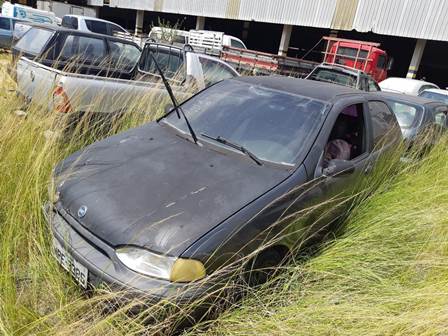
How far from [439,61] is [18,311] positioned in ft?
99.9

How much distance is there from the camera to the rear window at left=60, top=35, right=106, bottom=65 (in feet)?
20.5

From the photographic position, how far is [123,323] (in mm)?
2152

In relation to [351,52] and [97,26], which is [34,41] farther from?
[351,52]

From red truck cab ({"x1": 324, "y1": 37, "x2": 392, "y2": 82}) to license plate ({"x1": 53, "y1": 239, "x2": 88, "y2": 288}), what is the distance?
15743 mm

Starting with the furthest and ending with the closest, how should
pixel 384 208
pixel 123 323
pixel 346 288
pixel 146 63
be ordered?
pixel 146 63 → pixel 384 208 → pixel 346 288 → pixel 123 323

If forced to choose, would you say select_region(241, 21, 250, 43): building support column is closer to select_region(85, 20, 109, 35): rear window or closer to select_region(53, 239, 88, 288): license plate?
select_region(85, 20, 109, 35): rear window

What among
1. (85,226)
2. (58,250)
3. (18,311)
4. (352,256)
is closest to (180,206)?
(85,226)

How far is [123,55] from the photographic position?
275 inches

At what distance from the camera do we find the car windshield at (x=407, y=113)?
6.55 m

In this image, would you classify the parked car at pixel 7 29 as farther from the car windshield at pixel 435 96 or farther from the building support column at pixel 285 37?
the car windshield at pixel 435 96

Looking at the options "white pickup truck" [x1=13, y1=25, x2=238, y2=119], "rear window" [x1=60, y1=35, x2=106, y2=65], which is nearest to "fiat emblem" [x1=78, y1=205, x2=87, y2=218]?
"white pickup truck" [x1=13, y1=25, x2=238, y2=119]

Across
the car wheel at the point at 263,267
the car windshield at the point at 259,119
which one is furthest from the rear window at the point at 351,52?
the car wheel at the point at 263,267

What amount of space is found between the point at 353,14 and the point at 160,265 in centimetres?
2020

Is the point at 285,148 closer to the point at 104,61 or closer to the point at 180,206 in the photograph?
the point at 180,206
